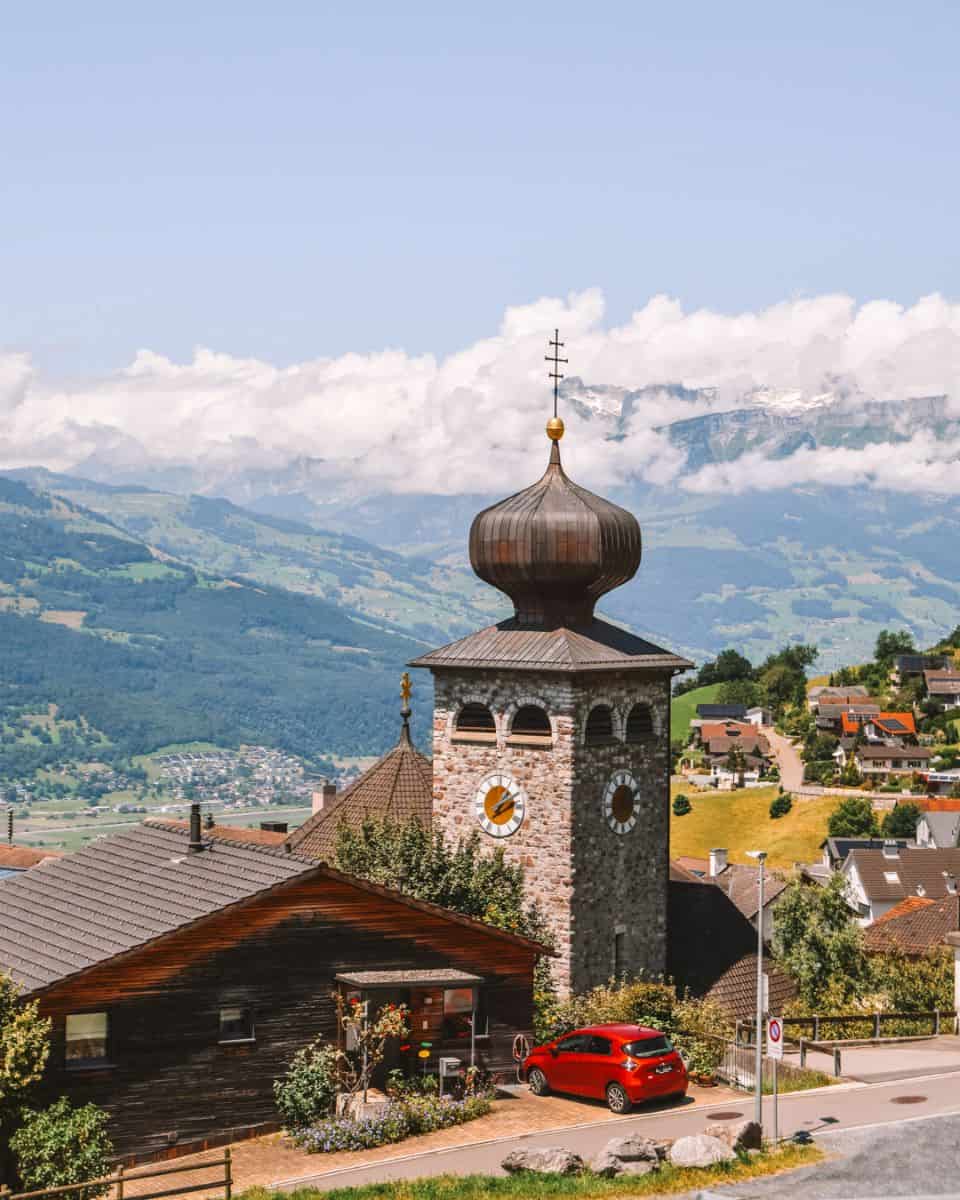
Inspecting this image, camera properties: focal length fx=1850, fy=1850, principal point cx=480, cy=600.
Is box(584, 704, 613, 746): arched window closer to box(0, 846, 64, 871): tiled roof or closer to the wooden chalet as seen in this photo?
the wooden chalet

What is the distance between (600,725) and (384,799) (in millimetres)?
8555

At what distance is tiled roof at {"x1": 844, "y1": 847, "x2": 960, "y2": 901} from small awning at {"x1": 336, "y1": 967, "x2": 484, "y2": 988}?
101341 millimetres

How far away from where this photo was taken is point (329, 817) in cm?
5678

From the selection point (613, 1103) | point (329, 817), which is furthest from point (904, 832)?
point (613, 1103)

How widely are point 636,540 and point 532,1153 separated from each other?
22.9 m

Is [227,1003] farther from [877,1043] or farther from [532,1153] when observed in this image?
[877,1043]

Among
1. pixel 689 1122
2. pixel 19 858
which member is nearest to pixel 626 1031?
pixel 689 1122

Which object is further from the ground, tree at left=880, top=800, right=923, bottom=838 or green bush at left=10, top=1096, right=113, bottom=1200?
tree at left=880, top=800, right=923, bottom=838

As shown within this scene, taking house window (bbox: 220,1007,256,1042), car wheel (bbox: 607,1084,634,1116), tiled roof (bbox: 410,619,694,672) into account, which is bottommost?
car wheel (bbox: 607,1084,634,1116)

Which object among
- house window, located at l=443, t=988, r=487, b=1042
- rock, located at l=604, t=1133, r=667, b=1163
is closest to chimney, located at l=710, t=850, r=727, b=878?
house window, located at l=443, t=988, r=487, b=1042

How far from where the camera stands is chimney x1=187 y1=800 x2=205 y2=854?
4334cm

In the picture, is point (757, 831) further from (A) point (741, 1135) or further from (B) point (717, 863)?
(A) point (741, 1135)

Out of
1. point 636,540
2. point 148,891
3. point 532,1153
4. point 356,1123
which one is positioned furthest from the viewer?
point 636,540

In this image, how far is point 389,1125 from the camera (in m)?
38.0
